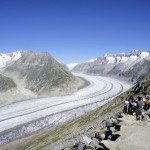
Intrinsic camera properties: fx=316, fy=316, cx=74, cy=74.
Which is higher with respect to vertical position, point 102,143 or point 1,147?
point 102,143

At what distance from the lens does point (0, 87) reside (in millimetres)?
175875

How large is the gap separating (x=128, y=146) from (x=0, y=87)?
502 ft

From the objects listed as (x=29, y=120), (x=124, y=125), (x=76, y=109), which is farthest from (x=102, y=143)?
(x=76, y=109)

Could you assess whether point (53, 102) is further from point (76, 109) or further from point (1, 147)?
point (1, 147)

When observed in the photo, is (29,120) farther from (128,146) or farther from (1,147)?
(128,146)

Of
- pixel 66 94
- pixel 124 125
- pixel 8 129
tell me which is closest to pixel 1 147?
pixel 8 129

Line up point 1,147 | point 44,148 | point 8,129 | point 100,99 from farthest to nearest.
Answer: point 100,99 < point 8,129 < point 1,147 < point 44,148

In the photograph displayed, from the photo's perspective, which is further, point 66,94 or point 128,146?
point 66,94

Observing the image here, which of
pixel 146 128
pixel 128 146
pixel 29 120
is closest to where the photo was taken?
pixel 128 146

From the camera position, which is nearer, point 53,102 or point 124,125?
point 124,125

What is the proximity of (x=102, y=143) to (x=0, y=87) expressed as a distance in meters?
152

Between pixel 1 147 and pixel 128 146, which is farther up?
pixel 128 146

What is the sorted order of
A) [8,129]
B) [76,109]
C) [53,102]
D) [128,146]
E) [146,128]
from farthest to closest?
[53,102]
[76,109]
[8,129]
[146,128]
[128,146]

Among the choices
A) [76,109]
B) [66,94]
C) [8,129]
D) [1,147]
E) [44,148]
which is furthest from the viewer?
[66,94]
